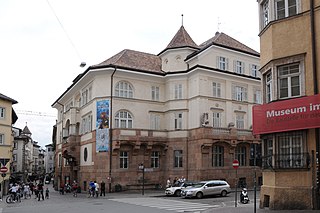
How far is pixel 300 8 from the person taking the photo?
1803 cm

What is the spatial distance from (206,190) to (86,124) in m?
19.4

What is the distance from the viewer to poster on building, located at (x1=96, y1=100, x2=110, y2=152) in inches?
1663

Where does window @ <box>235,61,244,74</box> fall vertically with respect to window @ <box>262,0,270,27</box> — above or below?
above

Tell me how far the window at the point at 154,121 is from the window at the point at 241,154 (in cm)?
935

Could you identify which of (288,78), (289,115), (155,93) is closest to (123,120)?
(155,93)

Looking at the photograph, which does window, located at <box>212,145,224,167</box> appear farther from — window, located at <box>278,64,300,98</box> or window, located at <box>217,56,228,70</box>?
window, located at <box>278,64,300,98</box>

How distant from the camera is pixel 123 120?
43938 mm

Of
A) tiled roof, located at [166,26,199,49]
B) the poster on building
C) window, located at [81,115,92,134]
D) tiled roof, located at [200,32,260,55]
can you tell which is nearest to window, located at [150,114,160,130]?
the poster on building

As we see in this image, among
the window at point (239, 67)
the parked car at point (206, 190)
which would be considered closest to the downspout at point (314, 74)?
the parked car at point (206, 190)

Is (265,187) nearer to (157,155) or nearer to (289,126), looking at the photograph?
(289,126)

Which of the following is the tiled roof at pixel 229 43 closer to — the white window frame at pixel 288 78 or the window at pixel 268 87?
the window at pixel 268 87

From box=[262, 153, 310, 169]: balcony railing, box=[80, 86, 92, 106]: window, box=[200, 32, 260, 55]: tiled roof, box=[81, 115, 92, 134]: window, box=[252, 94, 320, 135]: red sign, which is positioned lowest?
box=[262, 153, 310, 169]: balcony railing

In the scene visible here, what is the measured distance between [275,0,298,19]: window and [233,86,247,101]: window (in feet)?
92.1

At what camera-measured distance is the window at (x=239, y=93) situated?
4688 centimetres
